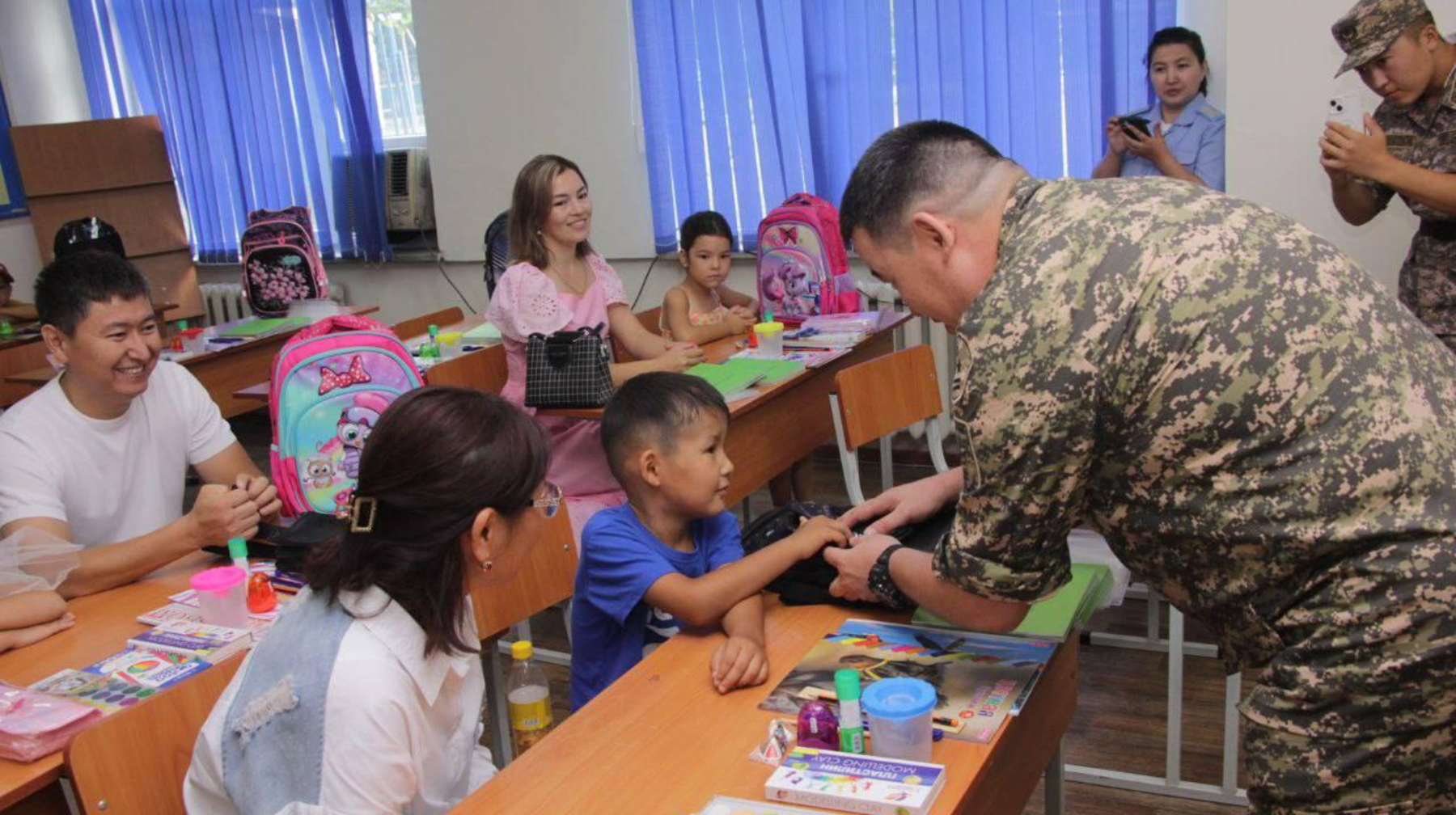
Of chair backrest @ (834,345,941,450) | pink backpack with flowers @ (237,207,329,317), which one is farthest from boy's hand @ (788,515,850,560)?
pink backpack with flowers @ (237,207,329,317)

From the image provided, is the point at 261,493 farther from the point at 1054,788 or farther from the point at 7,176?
the point at 7,176

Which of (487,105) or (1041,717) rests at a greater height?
(487,105)

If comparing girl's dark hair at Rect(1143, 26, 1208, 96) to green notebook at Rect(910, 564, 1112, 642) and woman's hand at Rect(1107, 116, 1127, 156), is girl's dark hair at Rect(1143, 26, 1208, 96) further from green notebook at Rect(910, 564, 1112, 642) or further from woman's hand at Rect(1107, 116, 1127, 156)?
green notebook at Rect(910, 564, 1112, 642)

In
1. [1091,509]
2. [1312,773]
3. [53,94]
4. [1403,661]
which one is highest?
[53,94]

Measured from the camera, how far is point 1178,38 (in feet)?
14.1

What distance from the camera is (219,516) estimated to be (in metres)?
2.37

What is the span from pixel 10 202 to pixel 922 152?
25.5ft

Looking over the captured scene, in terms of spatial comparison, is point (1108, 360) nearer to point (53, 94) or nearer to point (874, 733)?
point (874, 733)

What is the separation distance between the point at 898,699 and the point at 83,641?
4.94ft

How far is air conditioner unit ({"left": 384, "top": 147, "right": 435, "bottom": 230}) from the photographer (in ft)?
Answer: 21.9

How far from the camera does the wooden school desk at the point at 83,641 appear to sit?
1673 millimetres

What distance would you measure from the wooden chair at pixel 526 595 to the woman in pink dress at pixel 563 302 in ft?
3.16

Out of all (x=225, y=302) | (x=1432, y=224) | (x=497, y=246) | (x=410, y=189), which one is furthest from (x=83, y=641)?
(x=225, y=302)

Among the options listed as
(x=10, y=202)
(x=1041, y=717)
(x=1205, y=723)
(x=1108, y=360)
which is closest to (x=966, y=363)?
(x=1108, y=360)
